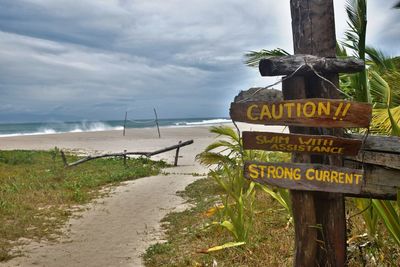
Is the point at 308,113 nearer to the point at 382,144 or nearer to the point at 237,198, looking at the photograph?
the point at 382,144

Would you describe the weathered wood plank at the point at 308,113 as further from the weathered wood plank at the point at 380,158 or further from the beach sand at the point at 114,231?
the beach sand at the point at 114,231

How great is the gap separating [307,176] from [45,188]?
996cm

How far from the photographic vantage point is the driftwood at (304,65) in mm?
3281

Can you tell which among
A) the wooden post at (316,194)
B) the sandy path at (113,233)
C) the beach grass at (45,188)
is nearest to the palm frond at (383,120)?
the wooden post at (316,194)

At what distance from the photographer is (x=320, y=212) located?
11.8 ft

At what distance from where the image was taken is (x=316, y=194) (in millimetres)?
3561

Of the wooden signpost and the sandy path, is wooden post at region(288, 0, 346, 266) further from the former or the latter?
the sandy path

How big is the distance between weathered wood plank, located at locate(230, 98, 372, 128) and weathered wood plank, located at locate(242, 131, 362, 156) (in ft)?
0.33

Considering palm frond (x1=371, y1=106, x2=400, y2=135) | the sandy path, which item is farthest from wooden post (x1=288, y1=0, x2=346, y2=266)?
the sandy path

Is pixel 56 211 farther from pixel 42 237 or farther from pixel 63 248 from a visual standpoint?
pixel 63 248

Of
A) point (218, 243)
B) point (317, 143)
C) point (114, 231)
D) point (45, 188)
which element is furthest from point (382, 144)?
point (45, 188)

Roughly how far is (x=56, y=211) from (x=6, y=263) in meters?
3.26

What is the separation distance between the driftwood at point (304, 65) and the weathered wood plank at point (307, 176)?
77cm

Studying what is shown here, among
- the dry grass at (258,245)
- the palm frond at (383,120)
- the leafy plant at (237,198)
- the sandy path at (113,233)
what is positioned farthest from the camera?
the sandy path at (113,233)
